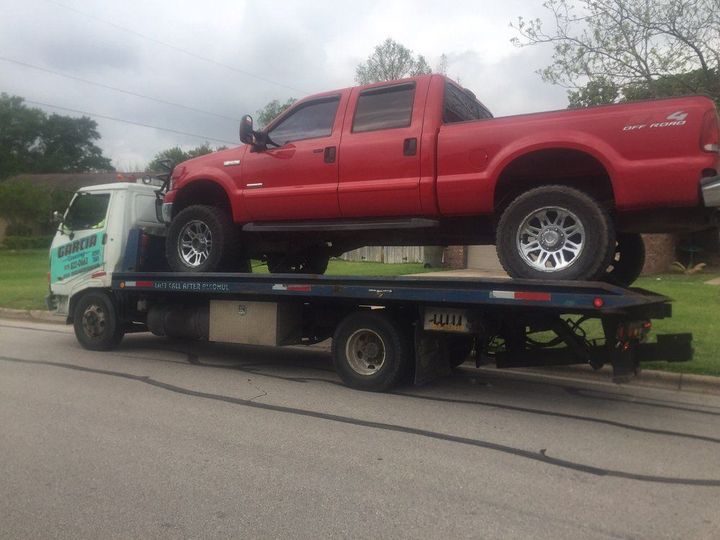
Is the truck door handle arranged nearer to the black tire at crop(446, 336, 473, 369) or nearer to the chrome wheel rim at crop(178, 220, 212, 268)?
the black tire at crop(446, 336, 473, 369)

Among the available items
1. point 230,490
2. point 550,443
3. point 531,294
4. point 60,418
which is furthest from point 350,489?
point 60,418

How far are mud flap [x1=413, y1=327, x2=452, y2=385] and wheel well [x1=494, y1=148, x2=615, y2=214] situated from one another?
1606 millimetres

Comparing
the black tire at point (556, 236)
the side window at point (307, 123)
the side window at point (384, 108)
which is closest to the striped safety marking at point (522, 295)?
the black tire at point (556, 236)

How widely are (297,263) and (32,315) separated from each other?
6914 mm

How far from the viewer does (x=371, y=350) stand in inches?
276

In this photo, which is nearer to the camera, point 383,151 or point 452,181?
point 452,181

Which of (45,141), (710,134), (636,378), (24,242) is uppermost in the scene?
(45,141)

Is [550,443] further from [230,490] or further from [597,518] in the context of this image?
[230,490]

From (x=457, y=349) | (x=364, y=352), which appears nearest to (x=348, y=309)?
(x=364, y=352)

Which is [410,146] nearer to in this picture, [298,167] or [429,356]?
[298,167]

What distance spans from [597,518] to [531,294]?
87.6 inches

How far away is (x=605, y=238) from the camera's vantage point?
18.0 ft

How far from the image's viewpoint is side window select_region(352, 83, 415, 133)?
6699 mm

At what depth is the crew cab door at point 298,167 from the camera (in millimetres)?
6965
